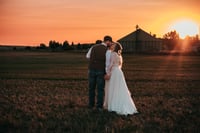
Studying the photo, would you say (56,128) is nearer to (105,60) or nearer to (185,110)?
(105,60)

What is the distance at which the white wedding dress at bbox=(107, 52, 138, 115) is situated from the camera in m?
11.7

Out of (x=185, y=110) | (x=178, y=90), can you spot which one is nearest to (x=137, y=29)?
(x=178, y=90)

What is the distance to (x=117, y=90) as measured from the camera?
11961 mm

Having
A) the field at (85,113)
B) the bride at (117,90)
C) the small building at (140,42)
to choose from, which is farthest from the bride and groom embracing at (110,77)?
the small building at (140,42)

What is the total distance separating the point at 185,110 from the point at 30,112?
5181 mm

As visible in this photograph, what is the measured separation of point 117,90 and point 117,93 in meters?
0.10

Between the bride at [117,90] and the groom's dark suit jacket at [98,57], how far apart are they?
1.31ft

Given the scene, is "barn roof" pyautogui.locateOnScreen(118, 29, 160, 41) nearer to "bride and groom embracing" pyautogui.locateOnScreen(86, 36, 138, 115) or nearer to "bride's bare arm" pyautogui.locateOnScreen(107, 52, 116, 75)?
"bride and groom embracing" pyautogui.locateOnScreen(86, 36, 138, 115)

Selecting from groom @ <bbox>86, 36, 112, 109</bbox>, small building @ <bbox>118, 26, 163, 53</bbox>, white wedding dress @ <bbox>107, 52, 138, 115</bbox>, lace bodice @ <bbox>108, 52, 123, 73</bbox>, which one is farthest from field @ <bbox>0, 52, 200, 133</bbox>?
small building @ <bbox>118, 26, 163, 53</bbox>

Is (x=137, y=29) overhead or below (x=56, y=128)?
overhead

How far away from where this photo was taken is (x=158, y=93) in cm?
1691

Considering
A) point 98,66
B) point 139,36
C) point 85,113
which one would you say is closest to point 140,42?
point 139,36

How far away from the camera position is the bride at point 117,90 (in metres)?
11.8

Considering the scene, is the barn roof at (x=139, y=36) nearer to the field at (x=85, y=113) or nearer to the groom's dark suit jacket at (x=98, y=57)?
the field at (x=85, y=113)
